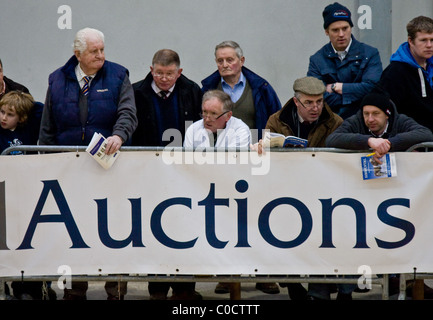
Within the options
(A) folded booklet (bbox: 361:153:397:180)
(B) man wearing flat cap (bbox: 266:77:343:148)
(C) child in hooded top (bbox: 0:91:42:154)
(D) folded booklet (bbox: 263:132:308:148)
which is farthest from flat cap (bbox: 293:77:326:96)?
(C) child in hooded top (bbox: 0:91:42:154)

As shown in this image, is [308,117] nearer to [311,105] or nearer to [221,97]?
[311,105]

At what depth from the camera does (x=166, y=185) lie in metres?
7.46

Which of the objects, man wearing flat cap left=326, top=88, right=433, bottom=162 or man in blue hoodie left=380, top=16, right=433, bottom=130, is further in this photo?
man in blue hoodie left=380, top=16, right=433, bottom=130

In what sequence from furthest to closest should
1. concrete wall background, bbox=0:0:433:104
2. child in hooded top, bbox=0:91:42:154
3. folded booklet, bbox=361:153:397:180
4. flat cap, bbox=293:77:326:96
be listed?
concrete wall background, bbox=0:0:433:104 → child in hooded top, bbox=0:91:42:154 → flat cap, bbox=293:77:326:96 → folded booklet, bbox=361:153:397:180

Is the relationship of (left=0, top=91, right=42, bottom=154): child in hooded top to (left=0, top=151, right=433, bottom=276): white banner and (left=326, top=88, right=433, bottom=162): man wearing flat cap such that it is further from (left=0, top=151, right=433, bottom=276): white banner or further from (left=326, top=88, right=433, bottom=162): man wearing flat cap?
(left=326, top=88, right=433, bottom=162): man wearing flat cap

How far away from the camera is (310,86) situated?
8125 mm

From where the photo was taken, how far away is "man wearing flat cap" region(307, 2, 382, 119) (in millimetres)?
8781

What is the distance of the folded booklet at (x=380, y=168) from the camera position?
7.34m

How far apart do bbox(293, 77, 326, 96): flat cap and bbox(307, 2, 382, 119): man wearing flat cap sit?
24.6 inches

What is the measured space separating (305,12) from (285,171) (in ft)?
13.1

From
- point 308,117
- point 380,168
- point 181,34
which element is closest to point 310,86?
point 308,117

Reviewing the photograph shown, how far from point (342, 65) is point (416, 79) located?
75 cm
